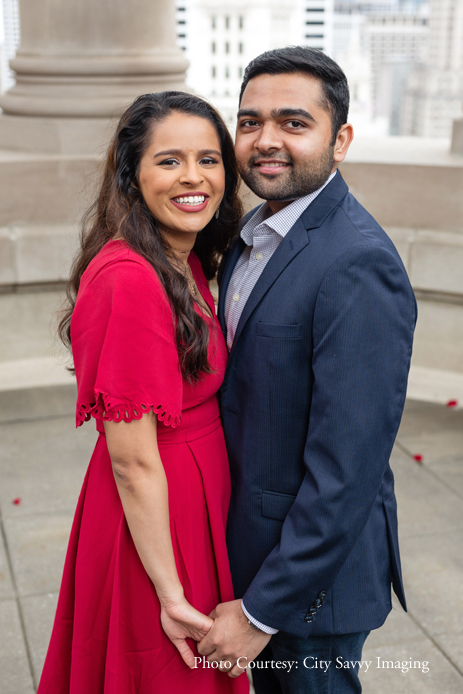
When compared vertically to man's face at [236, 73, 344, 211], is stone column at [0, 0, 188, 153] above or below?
below

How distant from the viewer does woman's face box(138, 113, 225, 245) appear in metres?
1.82

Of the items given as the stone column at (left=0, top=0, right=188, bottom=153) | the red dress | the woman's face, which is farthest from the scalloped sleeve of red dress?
the stone column at (left=0, top=0, right=188, bottom=153)

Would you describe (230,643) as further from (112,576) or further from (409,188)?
(409,188)

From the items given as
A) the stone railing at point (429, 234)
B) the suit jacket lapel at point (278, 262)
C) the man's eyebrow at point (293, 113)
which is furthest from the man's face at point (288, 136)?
the stone railing at point (429, 234)

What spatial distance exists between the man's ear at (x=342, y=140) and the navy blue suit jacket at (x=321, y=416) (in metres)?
0.07

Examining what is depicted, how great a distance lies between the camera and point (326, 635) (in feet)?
5.98

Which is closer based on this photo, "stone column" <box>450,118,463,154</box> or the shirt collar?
the shirt collar

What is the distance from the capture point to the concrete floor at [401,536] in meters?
2.82

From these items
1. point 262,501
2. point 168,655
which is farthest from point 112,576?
point 262,501

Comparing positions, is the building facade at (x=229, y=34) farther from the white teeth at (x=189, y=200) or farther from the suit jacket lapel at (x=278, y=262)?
the suit jacket lapel at (x=278, y=262)

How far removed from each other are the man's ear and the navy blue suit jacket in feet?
0.24

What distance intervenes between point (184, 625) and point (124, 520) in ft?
1.01

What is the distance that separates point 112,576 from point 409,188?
13.4ft

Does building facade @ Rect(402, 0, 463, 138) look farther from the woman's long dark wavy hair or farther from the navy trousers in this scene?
the navy trousers
